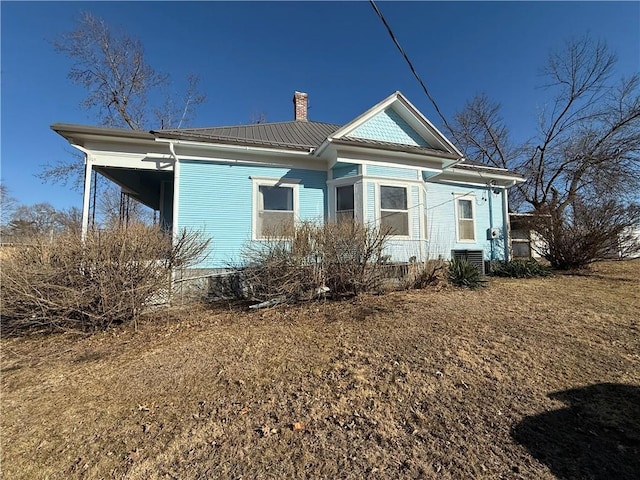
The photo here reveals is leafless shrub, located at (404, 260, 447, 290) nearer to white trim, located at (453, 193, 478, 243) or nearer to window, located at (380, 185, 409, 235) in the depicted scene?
window, located at (380, 185, 409, 235)

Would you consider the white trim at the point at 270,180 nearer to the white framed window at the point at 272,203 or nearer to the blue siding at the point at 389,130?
the white framed window at the point at 272,203

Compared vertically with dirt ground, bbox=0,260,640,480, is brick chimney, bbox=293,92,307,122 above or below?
above

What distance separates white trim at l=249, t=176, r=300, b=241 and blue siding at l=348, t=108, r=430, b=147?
2.31 metres

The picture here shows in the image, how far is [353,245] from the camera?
21.8 feet

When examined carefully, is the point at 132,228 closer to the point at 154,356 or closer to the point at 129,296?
the point at 129,296

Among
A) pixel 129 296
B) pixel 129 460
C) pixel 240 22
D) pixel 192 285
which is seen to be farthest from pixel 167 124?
pixel 129 460

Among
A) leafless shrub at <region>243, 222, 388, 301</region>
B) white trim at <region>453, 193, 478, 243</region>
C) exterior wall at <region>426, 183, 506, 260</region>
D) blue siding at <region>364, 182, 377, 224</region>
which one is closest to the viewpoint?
leafless shrub at <region>243, 222, 388, 301</region>

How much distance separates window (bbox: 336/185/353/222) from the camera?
939 centimetres

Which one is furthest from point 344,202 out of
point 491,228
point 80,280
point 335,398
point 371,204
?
point 335,398

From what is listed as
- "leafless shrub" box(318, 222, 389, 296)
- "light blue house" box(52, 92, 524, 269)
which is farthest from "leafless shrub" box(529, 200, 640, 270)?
"leafless shrub" box(318, 222, 389, 296)

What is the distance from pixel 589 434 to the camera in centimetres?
263

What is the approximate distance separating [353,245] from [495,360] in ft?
11.1

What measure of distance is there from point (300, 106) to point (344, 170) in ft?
20.3

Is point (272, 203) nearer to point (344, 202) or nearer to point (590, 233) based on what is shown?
point (344, 202)
